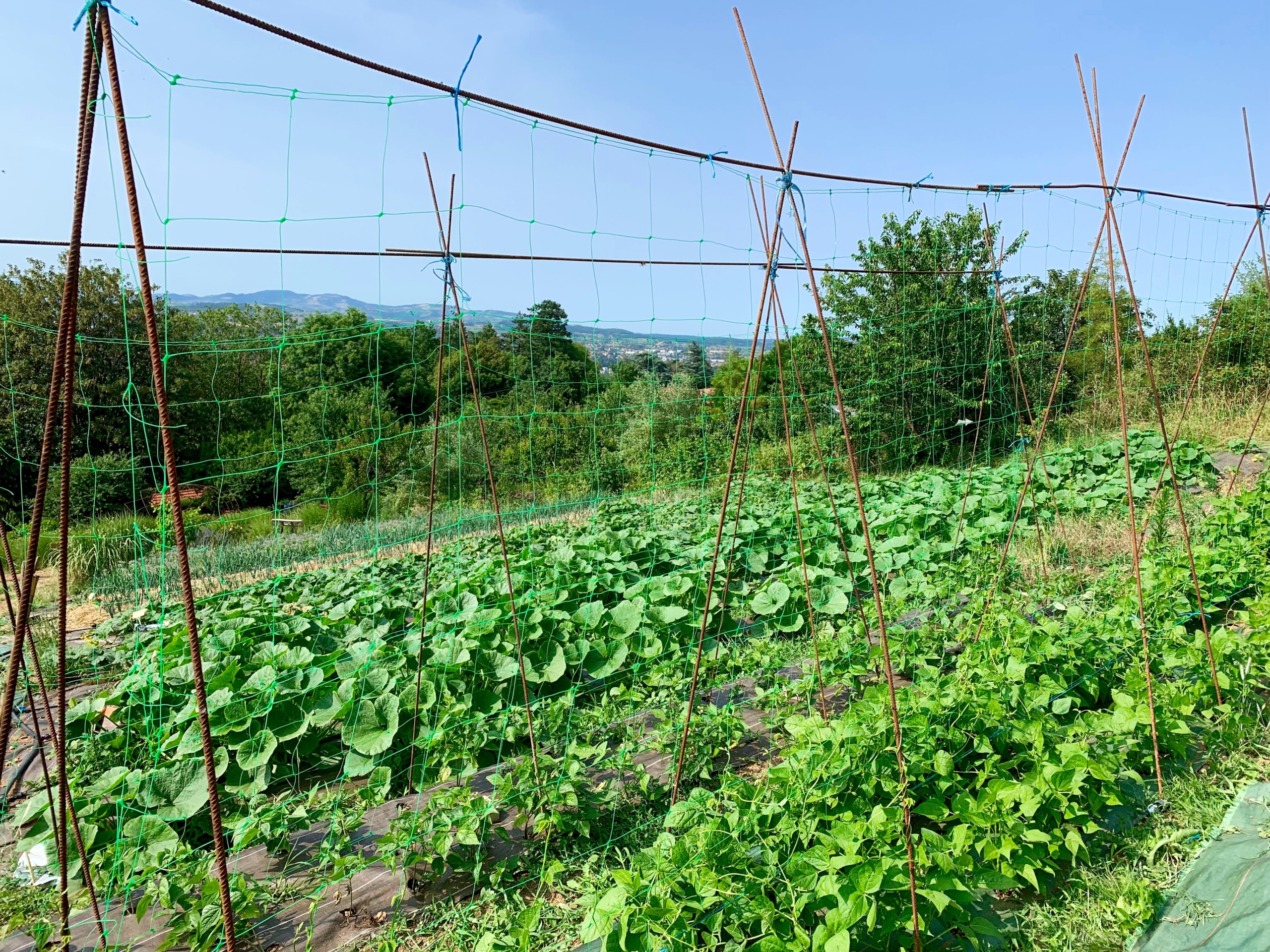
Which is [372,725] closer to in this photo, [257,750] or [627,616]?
[257,750]

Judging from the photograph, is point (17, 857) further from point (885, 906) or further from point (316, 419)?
point (316, 419)

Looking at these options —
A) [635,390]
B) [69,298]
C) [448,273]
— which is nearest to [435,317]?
[448,273]

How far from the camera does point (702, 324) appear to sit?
16.2 feet

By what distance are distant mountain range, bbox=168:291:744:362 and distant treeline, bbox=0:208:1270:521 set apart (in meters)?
0.45

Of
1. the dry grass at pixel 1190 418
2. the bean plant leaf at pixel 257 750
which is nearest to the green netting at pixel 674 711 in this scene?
the bean plant leaf at pixel 257 750

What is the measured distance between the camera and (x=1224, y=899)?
2.08m

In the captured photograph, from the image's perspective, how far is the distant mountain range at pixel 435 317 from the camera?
404 cm

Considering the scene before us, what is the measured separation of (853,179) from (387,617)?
122 inches

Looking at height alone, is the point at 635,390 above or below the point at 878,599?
above

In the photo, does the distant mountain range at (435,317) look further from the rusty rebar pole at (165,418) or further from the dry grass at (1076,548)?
the dry grass at (1076,548)

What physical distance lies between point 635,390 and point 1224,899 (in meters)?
15.4

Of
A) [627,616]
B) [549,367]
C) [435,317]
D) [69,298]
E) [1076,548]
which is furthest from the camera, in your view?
[549,367]

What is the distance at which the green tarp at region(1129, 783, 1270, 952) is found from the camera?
6.41ft

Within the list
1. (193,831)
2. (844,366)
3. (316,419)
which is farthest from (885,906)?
(316,419)
